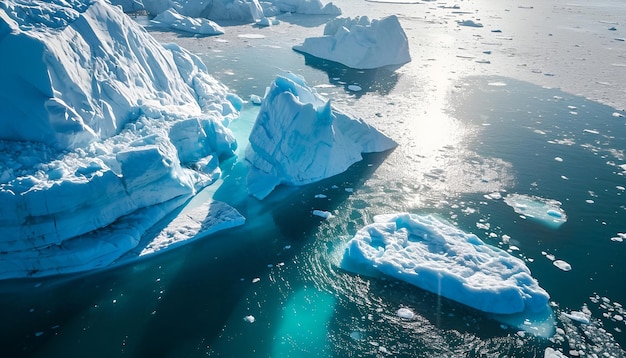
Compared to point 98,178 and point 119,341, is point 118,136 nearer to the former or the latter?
point 98,178

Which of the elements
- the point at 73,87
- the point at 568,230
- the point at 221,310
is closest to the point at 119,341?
the point at 221,310

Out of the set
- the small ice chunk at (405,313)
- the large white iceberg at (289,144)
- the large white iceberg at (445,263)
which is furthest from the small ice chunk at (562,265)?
the large white iceberg at (289,144)

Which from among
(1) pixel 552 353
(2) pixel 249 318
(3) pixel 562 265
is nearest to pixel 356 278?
(2) pixel 249 318

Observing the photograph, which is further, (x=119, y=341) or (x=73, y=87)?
(x=73, y=87)

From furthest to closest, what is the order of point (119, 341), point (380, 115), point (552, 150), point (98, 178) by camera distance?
point (380, 115) < point (552, 150) < point (98, 178) < point (119, 341)

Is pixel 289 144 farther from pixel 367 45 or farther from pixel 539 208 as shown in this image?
pixel 367 45

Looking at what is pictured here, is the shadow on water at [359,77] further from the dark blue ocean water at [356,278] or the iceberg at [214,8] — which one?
the iceberg at [214,8]

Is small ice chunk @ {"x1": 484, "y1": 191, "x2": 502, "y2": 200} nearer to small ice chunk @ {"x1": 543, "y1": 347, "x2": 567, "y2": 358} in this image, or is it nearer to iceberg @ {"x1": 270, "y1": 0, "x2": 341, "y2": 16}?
small ice chunk @ {"x1": 543, "y1": 347, "x2": 567, "y2": 358}
